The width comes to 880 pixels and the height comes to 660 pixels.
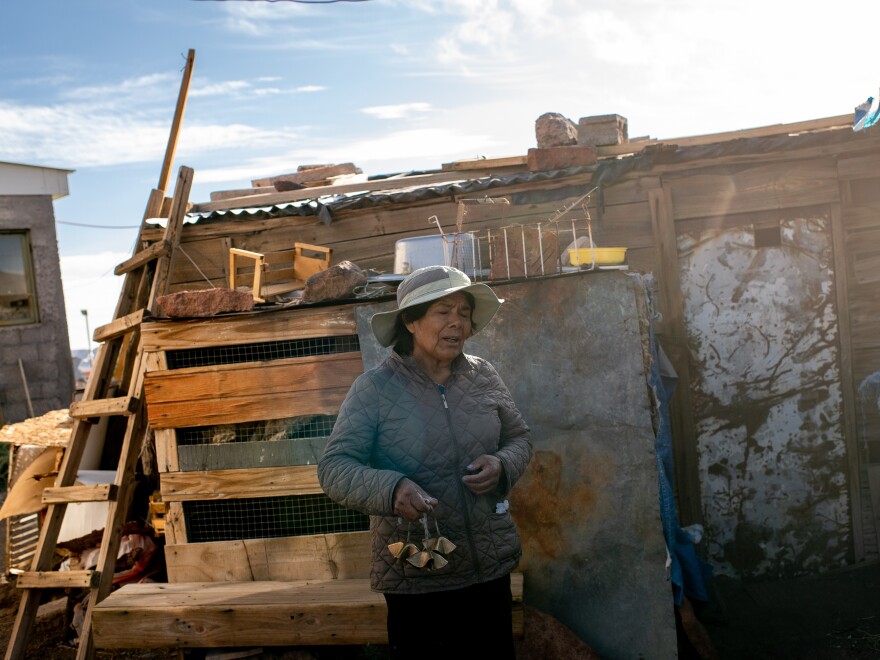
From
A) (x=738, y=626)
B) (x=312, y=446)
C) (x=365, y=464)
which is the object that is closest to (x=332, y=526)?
(x=312, y=446)

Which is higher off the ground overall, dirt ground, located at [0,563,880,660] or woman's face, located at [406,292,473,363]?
woman's face, located at [406,292,473,363]

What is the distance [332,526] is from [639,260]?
10.6 ft

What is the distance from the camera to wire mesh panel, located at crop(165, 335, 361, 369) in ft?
17.1

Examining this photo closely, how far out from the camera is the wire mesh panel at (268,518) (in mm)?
5184

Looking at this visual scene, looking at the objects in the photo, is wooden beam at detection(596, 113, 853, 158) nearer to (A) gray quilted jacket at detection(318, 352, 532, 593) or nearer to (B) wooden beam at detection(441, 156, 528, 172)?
(B) wooden beam at detection(441, 156, 528, 172)

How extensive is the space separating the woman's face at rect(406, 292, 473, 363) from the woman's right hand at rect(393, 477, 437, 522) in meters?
0.57

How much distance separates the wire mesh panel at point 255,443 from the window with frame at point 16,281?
10673mm

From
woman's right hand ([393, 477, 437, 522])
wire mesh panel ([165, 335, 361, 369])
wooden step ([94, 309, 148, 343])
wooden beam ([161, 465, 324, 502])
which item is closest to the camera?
woman's right hand ([393, 477, 437, 522])

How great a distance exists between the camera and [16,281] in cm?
1449

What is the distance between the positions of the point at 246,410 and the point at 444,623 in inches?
95.2

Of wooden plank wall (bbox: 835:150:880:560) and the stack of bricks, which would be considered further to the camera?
the stack of bricks

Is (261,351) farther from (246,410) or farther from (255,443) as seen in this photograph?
(255,443)

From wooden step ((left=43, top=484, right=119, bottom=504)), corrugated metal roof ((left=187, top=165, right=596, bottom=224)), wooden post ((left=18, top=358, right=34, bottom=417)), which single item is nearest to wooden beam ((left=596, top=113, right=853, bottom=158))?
corrugated metal roof ((left=187, top=165, right=596, bottom=224))

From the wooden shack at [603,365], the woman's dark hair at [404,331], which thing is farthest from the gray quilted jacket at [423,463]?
the wooden shack at [603,365]
